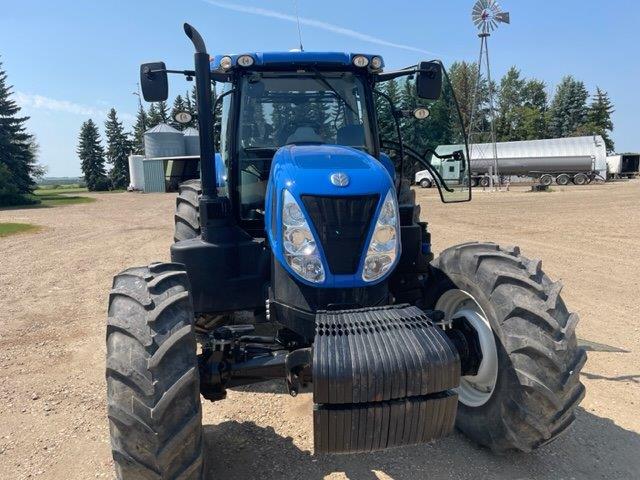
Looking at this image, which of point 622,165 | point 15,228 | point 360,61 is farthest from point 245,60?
point 622,165

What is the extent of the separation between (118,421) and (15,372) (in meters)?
3.06

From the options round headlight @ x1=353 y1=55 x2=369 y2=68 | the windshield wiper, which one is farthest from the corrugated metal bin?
round headlight @ x1=353 y1=55 x2=369 y2=68

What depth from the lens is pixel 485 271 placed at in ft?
10.0

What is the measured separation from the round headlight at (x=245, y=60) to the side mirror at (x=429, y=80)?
1.31m

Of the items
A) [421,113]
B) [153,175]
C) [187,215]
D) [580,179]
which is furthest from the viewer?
[153,175]

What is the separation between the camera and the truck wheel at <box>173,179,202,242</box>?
16.7ft

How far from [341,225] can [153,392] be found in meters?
1.34

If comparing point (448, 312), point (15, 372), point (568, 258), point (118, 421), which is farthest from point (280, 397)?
point (568, 258)

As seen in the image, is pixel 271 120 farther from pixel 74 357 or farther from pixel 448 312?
pixel 74 357

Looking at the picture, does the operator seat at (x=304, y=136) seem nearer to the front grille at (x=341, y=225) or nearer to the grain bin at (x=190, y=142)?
the front grille at (x=341, y=225)

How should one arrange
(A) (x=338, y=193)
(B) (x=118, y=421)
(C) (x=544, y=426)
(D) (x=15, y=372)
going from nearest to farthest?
(B) (x=118, y=421), (C) (x=544, y=426), (A) (x=338, y=193), (D) (x=15, y=372)

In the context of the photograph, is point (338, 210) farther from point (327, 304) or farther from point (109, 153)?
point (109, 153)

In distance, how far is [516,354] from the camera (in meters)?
2.76

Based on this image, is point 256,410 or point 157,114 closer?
point 256,410
